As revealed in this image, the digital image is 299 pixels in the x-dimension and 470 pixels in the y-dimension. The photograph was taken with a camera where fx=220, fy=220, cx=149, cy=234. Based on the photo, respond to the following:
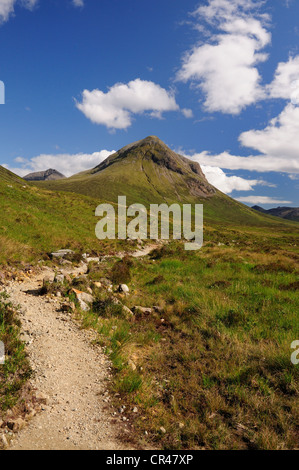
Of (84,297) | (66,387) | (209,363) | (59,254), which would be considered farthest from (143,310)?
(59,254)

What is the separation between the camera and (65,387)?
5.20 m

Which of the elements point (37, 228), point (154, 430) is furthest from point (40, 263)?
point (154, 430)

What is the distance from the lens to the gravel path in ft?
13.3

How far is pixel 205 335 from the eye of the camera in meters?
8.01

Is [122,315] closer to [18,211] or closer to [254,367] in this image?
[254,367]

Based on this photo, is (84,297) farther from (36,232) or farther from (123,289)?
(36,232)

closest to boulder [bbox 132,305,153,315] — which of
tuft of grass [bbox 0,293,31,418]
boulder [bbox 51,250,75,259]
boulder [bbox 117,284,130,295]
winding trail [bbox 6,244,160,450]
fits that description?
boulder [bbox 117,284,130,295]

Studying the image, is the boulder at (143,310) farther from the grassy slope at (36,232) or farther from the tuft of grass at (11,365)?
the grassy slope at (36,232)

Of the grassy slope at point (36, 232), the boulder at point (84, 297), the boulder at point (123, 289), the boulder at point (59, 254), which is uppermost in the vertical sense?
the grassy slope at point (36, 232)

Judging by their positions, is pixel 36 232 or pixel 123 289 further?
pixel 36 232

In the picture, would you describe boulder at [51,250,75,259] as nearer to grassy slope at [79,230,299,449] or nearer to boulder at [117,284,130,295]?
boulder at [117,284,130,295]

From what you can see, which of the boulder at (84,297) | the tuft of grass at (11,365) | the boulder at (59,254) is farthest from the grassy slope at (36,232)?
the tuft of grass at (11,365)

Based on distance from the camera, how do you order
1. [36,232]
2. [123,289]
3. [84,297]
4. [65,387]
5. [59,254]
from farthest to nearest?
[36,232] → [59,254] → [123,289] → [84,297] → [65,387]

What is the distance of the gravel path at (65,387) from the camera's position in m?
4.07
